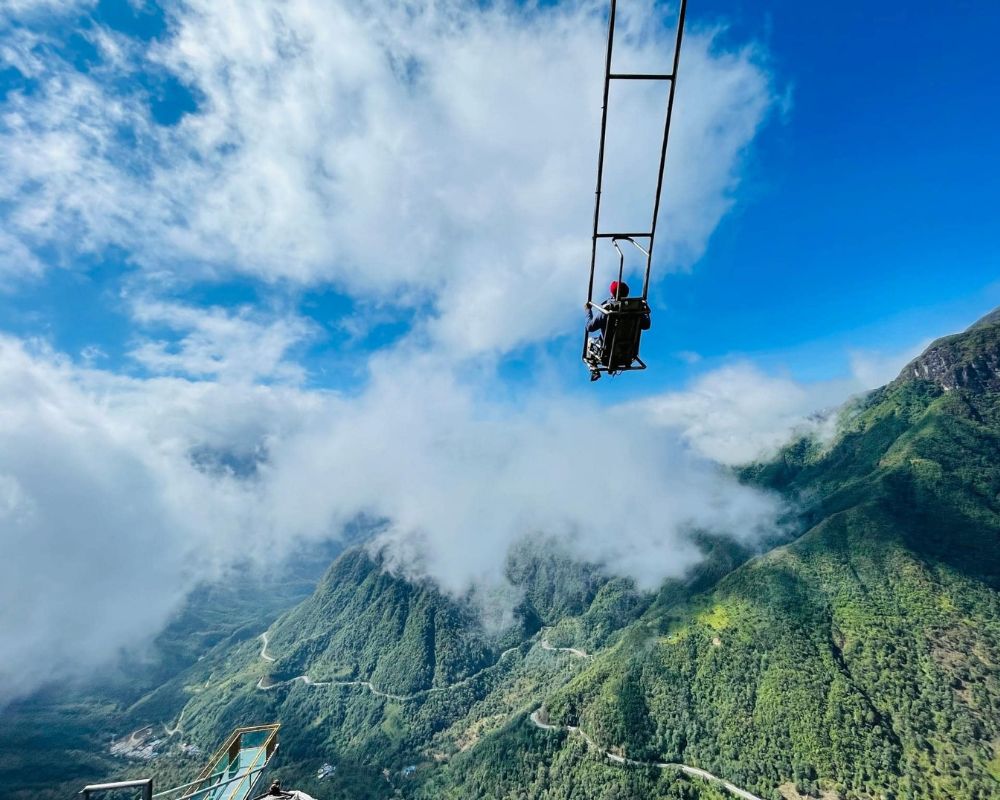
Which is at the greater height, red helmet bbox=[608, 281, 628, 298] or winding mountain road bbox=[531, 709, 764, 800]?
red helmet bbox=[608, 281, 628, 298]

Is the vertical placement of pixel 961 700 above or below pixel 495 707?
below

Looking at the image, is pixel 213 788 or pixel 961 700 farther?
pixel 961 700

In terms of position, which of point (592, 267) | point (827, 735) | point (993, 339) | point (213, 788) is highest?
point (993, 339)

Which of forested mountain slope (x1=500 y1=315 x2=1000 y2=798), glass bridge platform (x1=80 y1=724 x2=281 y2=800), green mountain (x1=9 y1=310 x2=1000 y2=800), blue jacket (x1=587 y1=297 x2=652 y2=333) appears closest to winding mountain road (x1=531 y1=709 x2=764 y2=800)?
green mountain (x1=9 y1=310 x2=1000 y2=800)

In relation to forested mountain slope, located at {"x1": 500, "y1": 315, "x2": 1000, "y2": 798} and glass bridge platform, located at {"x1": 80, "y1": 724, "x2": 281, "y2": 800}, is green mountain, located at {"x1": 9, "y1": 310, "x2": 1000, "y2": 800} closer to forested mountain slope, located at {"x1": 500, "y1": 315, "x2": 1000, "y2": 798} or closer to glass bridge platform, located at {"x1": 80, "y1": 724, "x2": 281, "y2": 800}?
forested mountain slope, located at {"x1": 500, "y1": 315, "x2": 1000, "y2": 798}

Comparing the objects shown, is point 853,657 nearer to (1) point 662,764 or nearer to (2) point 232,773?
(1) point 662,764

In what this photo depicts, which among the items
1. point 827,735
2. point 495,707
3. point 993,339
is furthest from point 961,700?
point 993,339

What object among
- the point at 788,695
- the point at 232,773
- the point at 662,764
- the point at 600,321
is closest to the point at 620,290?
the point at 600,321

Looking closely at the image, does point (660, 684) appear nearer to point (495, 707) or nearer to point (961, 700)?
point (961, 700)
